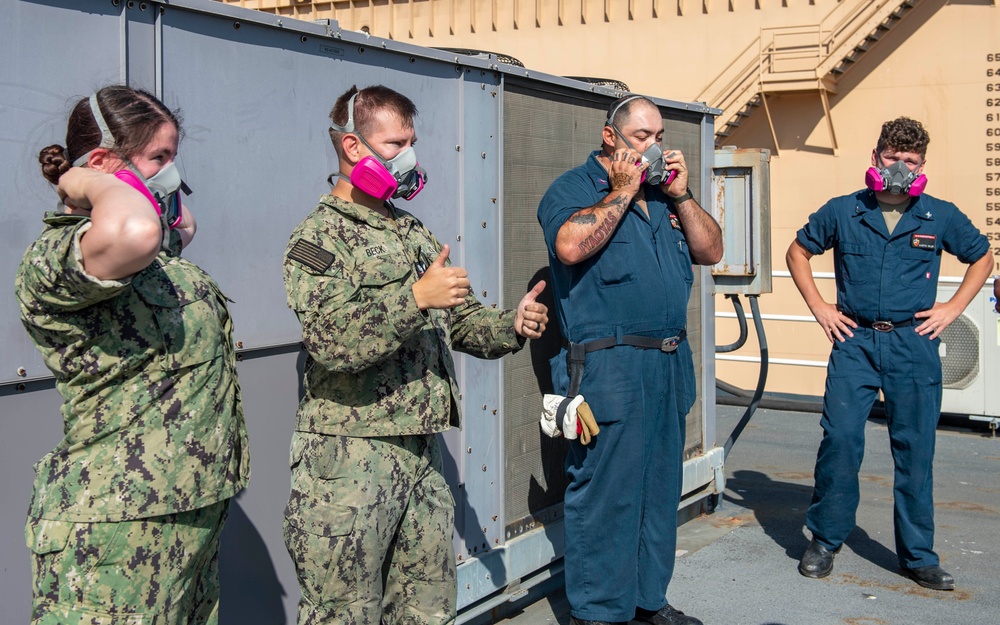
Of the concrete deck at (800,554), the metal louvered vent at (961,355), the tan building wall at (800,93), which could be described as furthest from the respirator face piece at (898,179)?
the tan building wall at (800,93)

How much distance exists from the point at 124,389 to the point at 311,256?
70 centimetres

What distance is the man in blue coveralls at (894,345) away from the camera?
15.9ft

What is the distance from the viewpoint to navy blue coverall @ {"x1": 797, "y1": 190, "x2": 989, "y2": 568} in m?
4.84

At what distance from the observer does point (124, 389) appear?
7.38 ft

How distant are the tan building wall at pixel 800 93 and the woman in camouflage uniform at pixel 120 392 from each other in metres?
10.5

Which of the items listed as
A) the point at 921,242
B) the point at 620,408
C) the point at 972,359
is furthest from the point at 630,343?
the point at 972,359

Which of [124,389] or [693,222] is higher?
[693,222]

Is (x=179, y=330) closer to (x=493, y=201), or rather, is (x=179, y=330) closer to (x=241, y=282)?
(x=241, y=282)

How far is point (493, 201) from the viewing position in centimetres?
417

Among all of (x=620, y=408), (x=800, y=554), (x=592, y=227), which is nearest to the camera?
(x=592, y=227)

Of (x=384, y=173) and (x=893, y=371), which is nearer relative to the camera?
(x=384, y=173)

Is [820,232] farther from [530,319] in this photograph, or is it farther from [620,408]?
[530,319]

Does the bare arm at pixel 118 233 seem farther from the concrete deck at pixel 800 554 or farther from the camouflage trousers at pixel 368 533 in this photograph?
the concrete deck at pixel 800 554

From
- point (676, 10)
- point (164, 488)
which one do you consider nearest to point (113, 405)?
point (164, 488)
